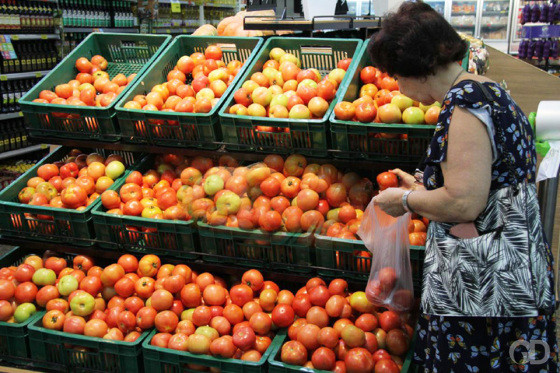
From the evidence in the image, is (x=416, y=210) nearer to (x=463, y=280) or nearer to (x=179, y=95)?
(x=463, y=280)

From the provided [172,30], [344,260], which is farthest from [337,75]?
[172,30]

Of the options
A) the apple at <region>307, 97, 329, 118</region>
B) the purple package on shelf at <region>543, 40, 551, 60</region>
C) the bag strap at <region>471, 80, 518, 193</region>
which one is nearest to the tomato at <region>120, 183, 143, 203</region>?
the apple at <region>307, 97, 329, 118</region>

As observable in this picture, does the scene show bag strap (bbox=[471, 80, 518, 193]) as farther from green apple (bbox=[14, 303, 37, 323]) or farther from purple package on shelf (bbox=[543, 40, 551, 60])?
purple package on shelf (bbox=[543, 40, 551, 60])

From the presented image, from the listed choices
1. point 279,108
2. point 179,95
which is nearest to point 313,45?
point 279,108

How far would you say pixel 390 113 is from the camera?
2154 mm

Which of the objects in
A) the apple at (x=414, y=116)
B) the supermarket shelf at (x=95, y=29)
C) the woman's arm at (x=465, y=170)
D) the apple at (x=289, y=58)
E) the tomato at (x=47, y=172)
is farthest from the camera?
the supermarket shelf at (x=95, y=29)

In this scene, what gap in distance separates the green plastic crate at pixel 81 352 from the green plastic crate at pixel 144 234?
0.40 m

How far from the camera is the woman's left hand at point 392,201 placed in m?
1.59

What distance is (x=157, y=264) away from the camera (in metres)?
2.45

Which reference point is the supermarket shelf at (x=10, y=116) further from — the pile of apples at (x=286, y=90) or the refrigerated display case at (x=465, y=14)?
the refrigerated display case at (x=465, y=14)

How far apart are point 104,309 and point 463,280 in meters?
Answer: 1.69

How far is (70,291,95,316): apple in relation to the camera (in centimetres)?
235

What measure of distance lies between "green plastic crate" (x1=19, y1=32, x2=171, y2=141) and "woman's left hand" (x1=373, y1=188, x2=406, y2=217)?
5.06 feet

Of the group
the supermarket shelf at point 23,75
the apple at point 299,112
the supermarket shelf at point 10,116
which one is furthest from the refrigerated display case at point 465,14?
the apple at point 299,112
